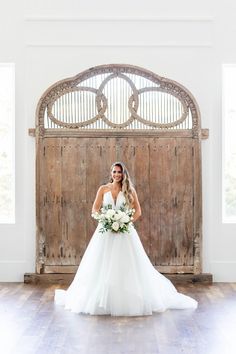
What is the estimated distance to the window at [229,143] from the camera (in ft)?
28.7

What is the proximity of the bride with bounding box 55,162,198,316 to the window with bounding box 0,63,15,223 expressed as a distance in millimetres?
1892

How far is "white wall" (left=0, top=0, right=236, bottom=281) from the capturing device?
855cm

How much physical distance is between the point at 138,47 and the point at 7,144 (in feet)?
7.36

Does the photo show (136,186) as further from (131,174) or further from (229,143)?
(229,143)

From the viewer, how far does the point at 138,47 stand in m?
8.56

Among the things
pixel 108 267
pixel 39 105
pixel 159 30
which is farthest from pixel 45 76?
pixel 108 267

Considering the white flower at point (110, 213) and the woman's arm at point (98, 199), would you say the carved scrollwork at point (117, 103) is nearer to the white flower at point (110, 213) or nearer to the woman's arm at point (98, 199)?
the woman's arm at point (98, 199)

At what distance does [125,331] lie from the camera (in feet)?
19.4

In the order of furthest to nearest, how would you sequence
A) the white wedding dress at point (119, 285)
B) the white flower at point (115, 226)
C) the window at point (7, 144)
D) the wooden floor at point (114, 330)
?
the window at point (7, 144) → the white flower at point (115, 226) → the white wedding dress at point (119, 285) → the wooden floor at point (114, 330)

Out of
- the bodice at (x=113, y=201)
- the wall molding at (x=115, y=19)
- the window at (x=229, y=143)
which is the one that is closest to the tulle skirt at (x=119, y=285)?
the bodice at (x=113, y=201)

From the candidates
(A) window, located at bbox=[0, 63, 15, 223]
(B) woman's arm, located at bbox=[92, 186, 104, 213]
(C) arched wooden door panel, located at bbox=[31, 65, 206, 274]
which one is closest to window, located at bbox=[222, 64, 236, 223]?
(C) arched wooden door panel, located at bbox=[31, 65, 206, 274]

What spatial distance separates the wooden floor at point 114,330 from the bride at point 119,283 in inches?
6.1

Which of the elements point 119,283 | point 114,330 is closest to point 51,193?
point 119,283

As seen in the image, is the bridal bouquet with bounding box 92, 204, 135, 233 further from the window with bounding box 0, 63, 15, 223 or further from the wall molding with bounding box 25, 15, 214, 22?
the wall molding with bounding box 25, 15, 214, 22
